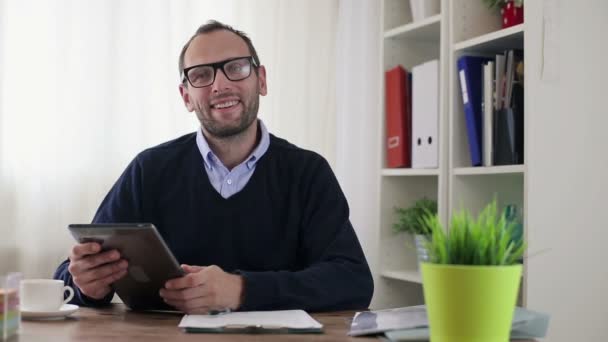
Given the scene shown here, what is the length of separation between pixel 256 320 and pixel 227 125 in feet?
2.52

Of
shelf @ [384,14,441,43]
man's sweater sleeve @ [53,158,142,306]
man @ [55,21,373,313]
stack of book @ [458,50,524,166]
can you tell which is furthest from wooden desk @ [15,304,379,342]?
shelf @ [384,14,441,43]

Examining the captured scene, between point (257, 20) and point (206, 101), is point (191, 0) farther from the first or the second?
point (206, 101)

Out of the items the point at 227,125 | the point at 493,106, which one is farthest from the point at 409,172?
the point at 227,125

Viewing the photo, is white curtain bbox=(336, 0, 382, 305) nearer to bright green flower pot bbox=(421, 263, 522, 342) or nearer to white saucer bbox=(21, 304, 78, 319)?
white saucer bbox=(21, 304, 78, 319)

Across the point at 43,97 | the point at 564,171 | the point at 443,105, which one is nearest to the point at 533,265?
the point at 564,171

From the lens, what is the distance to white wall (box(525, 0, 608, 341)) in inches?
85.4

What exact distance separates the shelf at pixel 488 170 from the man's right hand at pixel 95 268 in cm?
127

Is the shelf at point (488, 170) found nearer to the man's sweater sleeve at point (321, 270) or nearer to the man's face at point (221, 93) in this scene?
the man's sweater sleeve at point (321, 270)

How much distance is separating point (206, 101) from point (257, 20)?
1001 millimetres

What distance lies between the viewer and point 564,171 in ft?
7.27

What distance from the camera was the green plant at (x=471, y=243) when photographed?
94 centimetres

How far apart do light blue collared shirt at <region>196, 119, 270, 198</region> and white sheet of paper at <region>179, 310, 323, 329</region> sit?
1.68ft

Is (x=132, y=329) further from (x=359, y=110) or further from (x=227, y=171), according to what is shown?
(x=359, y=110)

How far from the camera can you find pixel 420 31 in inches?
113
